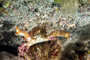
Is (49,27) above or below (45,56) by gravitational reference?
above

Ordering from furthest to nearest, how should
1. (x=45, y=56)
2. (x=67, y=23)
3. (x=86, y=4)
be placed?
1. (x=67, y=23)
2. (x=86, y=4)
3. (x=45, y=56)

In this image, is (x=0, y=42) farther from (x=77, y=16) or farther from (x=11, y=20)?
(x=77, y=16)

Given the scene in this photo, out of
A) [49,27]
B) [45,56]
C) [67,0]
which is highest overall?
[67,0]

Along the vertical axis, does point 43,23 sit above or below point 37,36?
above

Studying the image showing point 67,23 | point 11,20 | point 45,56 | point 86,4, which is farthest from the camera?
point 67,23

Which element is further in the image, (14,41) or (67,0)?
(14,41)

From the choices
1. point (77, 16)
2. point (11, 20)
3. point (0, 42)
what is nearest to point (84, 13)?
point (77, 16)

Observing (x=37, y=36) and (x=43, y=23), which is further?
(x=43, y=23)
